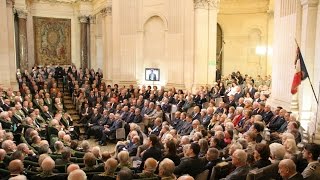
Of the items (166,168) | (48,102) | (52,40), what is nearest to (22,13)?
(52,40)

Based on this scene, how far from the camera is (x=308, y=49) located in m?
8.42

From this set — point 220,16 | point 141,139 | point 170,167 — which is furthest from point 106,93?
point 170,167

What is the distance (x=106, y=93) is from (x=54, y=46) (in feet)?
26.1

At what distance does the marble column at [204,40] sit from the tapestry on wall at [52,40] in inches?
377

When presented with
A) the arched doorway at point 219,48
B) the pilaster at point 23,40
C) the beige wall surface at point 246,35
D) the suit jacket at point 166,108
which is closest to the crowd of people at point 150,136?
the suit jacket at point 166,108

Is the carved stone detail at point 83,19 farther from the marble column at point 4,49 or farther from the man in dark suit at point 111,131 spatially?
the man in dark suit at point 111,131

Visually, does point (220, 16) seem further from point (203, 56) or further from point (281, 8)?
point (281, 8)

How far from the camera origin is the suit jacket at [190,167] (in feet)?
16.9

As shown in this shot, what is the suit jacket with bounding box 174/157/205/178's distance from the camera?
5.16 meters

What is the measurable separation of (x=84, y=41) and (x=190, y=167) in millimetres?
17325

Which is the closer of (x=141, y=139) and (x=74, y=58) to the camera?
(x=141, y=139)

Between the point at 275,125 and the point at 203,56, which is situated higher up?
the point at 203,56

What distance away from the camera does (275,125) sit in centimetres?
861

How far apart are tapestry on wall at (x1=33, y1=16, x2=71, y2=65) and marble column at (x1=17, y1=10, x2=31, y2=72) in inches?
32.1
